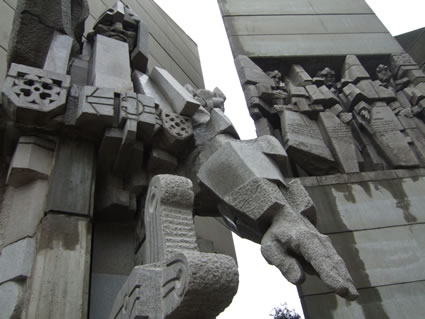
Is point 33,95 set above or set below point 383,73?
below

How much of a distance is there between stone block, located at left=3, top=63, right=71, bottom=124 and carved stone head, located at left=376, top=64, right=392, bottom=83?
19.6 feet

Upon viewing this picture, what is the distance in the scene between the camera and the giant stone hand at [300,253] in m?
1.57

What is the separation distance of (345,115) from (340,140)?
62 cm

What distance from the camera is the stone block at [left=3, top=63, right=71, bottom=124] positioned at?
1.91 meters

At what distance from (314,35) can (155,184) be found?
6.38m

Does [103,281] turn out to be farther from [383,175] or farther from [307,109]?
[307,109]

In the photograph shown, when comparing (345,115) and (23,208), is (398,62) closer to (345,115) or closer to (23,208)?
(345,115)

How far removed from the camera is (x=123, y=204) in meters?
2.17

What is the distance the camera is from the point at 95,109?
79.3 inches

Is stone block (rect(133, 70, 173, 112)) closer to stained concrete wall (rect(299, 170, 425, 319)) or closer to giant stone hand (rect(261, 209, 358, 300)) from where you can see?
giant stone hand (rect(261, 209, 358, 300))

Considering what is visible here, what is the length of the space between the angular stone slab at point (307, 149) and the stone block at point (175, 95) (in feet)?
8.23

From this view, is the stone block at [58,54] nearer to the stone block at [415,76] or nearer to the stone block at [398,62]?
the stone block at [415,76]

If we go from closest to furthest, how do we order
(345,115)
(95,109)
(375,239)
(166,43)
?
1. (95,109)
2. (375,239)
3. (345,115)
4. (166,43)


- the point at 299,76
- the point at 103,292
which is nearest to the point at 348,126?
the point at 299,76
